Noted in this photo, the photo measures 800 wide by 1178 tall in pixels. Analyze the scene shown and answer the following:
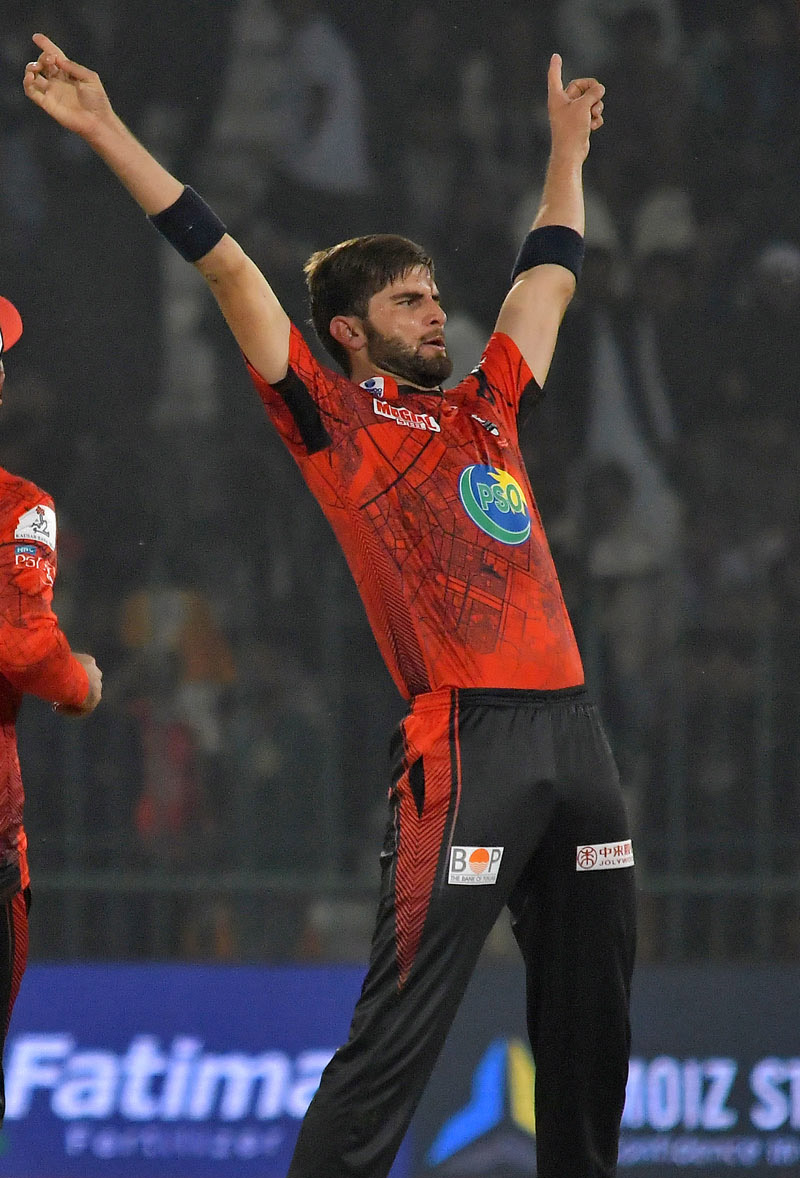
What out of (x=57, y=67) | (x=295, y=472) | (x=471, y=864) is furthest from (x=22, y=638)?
(x=295, y=472)

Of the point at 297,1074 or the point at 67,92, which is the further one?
the point at 297,1074

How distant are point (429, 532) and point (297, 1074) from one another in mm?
2455

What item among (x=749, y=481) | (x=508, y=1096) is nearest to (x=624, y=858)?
(x=508, y=1096)

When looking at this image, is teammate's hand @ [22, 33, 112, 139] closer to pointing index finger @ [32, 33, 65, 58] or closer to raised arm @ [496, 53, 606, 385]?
pointing index finger @ [32, 33, 65, 58]

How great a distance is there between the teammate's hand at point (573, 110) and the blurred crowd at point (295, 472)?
2.12 meters

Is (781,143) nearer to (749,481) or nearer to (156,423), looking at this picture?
(749,481)

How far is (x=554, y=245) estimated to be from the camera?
3.57m

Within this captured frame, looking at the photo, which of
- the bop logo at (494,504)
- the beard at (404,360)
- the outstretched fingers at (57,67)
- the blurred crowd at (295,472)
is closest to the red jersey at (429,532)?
the bop logo at (494,504)

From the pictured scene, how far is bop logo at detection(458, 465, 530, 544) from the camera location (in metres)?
3.10

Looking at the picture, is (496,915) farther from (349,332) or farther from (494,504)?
(349,332)

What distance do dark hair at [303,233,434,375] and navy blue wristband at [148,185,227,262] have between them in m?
0.46

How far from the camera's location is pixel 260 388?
3121 millimetres

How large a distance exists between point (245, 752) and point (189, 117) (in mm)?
3325

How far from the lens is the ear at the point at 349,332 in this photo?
132 inches
